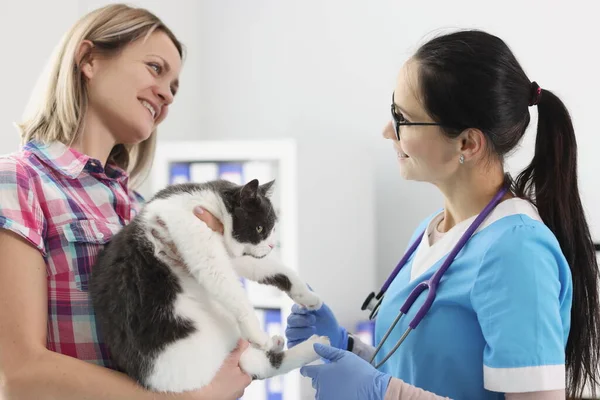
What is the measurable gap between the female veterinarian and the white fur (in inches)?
5.4

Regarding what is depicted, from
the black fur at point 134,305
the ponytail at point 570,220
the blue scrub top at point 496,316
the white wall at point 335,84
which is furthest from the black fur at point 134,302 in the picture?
the white wall at point 335,84

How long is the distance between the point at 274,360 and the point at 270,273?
22 centimetres

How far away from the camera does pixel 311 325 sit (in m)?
1.51

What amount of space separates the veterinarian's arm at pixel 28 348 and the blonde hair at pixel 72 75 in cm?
33

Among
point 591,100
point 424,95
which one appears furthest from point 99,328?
point 591,100

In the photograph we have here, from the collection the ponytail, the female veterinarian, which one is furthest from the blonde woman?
the ponytail

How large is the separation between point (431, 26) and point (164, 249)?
2.16 m

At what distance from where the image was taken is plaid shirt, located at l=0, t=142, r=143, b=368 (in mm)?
1126

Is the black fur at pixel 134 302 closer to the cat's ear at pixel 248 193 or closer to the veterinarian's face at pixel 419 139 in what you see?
→ the cat's ear at pixel 248 193

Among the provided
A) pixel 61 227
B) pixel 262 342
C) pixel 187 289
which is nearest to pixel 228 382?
pixel 262 342

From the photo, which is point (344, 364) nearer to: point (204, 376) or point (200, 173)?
point (204, 376)

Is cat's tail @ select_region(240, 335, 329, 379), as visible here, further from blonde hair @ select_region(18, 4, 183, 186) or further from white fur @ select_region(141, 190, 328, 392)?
blonde hair @ select_region(18, 4, 183, 186)

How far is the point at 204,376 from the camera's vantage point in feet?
3.90

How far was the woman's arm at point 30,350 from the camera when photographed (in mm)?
1067
